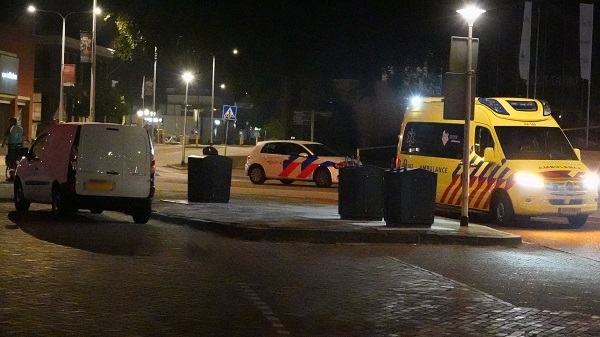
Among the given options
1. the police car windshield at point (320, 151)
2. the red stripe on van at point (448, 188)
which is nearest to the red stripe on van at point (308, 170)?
the police car windshield at point (320, 151)

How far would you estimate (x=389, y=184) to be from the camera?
1736 centimetres

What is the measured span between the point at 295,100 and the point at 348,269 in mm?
31927

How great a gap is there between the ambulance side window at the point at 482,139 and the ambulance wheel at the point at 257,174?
1337 centimetres

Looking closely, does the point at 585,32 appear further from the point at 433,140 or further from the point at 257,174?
the point at 433,140

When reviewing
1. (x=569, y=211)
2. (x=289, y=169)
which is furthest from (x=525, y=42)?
(x=569, y=211)

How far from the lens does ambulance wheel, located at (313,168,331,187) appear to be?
3259cm

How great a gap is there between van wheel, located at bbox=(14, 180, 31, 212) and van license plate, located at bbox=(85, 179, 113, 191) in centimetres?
240

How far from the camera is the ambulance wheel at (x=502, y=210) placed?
20062mm

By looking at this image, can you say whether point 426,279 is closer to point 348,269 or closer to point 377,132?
point 348,269

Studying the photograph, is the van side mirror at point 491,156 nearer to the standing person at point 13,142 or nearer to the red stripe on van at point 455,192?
the red stripe on van at point 455,192

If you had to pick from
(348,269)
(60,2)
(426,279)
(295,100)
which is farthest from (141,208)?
(60,2)

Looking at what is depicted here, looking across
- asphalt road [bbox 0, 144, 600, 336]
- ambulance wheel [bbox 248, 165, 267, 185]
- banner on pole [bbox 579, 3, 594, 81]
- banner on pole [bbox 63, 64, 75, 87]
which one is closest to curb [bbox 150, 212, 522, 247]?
asphalt road [bbox 0, 144, 600, 336]

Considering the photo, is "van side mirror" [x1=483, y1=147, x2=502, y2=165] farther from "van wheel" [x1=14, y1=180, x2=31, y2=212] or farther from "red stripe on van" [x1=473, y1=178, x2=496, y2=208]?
"van wheel" [x1=14, y1=180, x2=31, y2=212]

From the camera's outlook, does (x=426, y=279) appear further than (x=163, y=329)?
Yes
